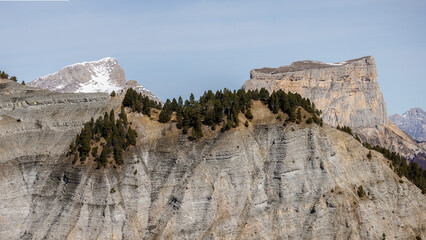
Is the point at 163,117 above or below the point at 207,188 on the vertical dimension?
above

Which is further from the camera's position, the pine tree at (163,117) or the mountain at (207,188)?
the pine tree at (163,117)

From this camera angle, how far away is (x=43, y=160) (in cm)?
10100

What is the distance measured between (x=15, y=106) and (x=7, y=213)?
29.1m

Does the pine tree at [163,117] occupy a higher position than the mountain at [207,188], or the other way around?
the pine tree at [163,117]

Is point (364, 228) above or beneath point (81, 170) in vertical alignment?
beneath

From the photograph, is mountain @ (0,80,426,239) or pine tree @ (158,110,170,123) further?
pine tree @ (158,110,170,123)

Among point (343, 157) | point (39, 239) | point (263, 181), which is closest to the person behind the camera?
point (39, 239)

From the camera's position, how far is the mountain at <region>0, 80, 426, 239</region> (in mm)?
90875

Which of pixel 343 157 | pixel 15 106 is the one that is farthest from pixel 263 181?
pixel 15 106

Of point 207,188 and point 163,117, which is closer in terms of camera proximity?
point 207,188

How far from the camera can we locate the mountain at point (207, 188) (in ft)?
298

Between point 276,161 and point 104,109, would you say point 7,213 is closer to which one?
point 104,109

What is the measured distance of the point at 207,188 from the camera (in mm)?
93000

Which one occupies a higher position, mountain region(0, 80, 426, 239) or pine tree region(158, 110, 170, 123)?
pine tree region(158, 110, 170, 123)
